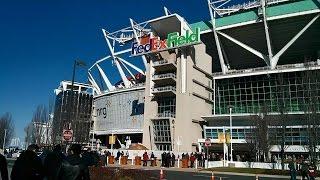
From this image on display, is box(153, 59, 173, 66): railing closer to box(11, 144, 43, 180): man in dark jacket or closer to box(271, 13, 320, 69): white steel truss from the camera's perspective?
box(271, 13, 320, 69): white steel truss

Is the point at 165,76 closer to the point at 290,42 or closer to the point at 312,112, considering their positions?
the point at 290,42

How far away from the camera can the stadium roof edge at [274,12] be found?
234ft

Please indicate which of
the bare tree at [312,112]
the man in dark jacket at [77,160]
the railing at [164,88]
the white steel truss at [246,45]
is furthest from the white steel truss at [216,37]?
the man in dark jacket at [77,160]

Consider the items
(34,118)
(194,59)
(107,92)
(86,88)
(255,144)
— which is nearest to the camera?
(255,144)

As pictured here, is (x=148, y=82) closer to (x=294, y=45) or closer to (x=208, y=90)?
(x=208, y=90)

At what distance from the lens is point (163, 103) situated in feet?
251

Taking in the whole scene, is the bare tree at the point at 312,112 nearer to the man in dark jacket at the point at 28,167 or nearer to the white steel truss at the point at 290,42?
the white steel truss at the point at 290,42

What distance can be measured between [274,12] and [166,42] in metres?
20.5

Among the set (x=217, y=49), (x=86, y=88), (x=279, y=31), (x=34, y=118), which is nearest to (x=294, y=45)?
(x=279, y=31)

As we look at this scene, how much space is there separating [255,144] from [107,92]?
53.7 metres

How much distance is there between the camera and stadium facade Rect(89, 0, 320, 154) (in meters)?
71.2

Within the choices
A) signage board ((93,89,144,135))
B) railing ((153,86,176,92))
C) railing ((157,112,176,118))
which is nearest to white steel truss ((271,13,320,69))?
railing ((153,86,176,92))

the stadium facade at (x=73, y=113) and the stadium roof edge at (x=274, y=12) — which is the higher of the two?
the stadium roof edge at (x=274, y=12)

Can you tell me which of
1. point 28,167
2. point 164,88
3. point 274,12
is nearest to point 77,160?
point 28,167
